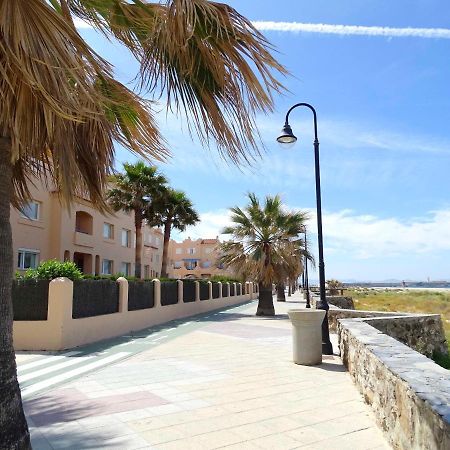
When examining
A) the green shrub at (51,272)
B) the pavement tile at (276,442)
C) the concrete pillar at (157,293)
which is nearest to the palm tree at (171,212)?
the concrete pillar at (157,293)

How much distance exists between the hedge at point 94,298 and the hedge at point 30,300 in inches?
31.8

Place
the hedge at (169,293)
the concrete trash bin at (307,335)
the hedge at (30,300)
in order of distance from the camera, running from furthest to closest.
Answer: the hedge at (169,293), the hedge at (30,300), the concrete trash bin at (307,335)

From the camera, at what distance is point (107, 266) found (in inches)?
1383

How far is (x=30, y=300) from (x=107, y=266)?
23.7 meters

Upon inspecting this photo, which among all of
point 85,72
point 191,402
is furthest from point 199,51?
point 191,402

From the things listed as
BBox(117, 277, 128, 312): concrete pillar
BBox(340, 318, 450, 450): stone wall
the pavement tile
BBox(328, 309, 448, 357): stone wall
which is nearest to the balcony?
BBox(117, 277, 128, 312): concrete pillar

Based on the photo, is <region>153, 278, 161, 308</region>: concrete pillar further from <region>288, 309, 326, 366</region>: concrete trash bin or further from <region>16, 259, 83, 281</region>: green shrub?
<region>288, 309, 326, 366</region>: concrete trash bin

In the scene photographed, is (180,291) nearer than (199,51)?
No

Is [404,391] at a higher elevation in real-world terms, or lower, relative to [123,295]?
lower

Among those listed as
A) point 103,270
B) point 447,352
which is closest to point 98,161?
point 447,352

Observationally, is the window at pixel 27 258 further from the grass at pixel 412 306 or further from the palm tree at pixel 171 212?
the grass at pixel 412 306

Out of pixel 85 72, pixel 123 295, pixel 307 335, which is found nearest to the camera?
pixel 85 72

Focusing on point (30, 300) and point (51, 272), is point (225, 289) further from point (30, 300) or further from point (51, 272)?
point (30, 300)

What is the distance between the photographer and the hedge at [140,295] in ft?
54.5
